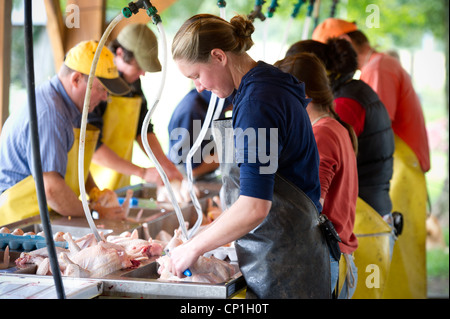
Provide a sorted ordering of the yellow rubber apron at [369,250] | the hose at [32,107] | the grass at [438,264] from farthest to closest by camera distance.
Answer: the grass at [438,264] → the yellow rubber apron at [369,250] → the hose at [32,107]

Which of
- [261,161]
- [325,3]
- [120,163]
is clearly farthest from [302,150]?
[325,3]

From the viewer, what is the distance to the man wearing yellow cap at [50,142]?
289 centimetres

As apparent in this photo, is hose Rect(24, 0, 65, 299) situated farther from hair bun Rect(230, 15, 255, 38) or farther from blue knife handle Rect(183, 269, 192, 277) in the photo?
hair bun Rect(230, 15, 255, 38)

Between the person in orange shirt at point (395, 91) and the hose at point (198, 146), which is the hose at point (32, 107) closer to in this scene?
the hose at point (198, 146)

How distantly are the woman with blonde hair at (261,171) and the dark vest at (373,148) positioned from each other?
1.40m

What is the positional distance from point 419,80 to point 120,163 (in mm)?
5845

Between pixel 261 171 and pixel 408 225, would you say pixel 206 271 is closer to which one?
pixel 261 171

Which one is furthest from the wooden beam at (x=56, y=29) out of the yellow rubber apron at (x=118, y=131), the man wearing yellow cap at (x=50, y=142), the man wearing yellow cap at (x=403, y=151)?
Result: the man wearing yellow cap at (x=403, y=151)

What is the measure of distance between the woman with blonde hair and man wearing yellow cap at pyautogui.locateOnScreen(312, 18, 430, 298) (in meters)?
2.36

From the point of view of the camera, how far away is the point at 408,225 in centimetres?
433

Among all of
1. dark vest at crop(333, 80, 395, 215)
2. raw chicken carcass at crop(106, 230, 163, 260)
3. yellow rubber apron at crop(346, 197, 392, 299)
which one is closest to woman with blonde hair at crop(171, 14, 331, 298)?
raw chicken carcass at crop(106, 230, 163, 260)

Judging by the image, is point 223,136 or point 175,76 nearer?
point 223,136

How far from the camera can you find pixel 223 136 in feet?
6.83
